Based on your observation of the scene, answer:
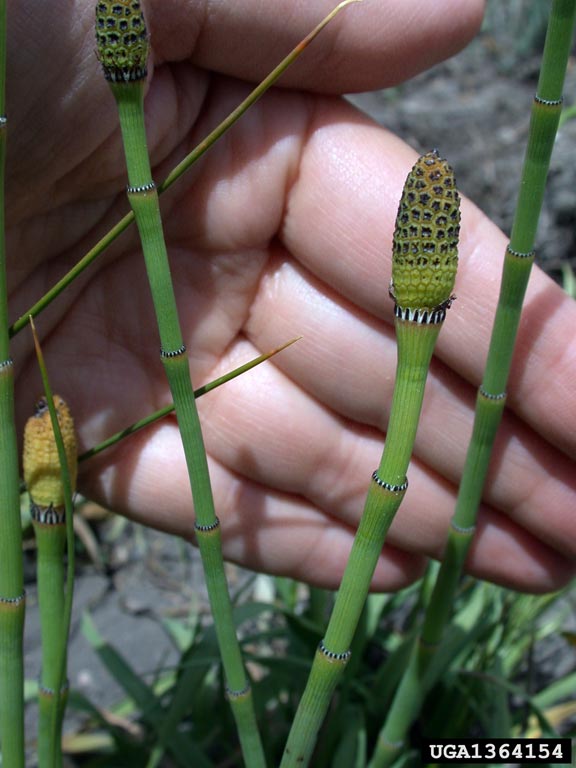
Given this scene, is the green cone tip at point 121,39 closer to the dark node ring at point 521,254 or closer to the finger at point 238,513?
the dark node ring at point 521,254

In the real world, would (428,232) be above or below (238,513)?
below

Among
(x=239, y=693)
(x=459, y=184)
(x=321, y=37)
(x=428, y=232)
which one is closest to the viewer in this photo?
(x=428, y=232)

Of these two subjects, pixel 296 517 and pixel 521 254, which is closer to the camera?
pixel 521 254

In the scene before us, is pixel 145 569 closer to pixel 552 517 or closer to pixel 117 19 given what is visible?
pixel 552 517

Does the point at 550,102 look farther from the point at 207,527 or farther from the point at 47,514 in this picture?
the point at 47,514

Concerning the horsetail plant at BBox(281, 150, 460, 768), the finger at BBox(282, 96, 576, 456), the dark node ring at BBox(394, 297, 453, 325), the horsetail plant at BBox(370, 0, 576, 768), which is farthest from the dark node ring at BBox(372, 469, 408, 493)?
the finger at BBox(282, 96, 576, 456)

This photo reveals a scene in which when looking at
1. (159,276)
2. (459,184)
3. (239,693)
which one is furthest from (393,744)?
(459,184)

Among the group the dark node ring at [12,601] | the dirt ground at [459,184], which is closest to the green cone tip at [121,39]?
the dark node ring at [12,601]

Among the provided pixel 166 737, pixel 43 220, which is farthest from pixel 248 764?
pixel 43 220
